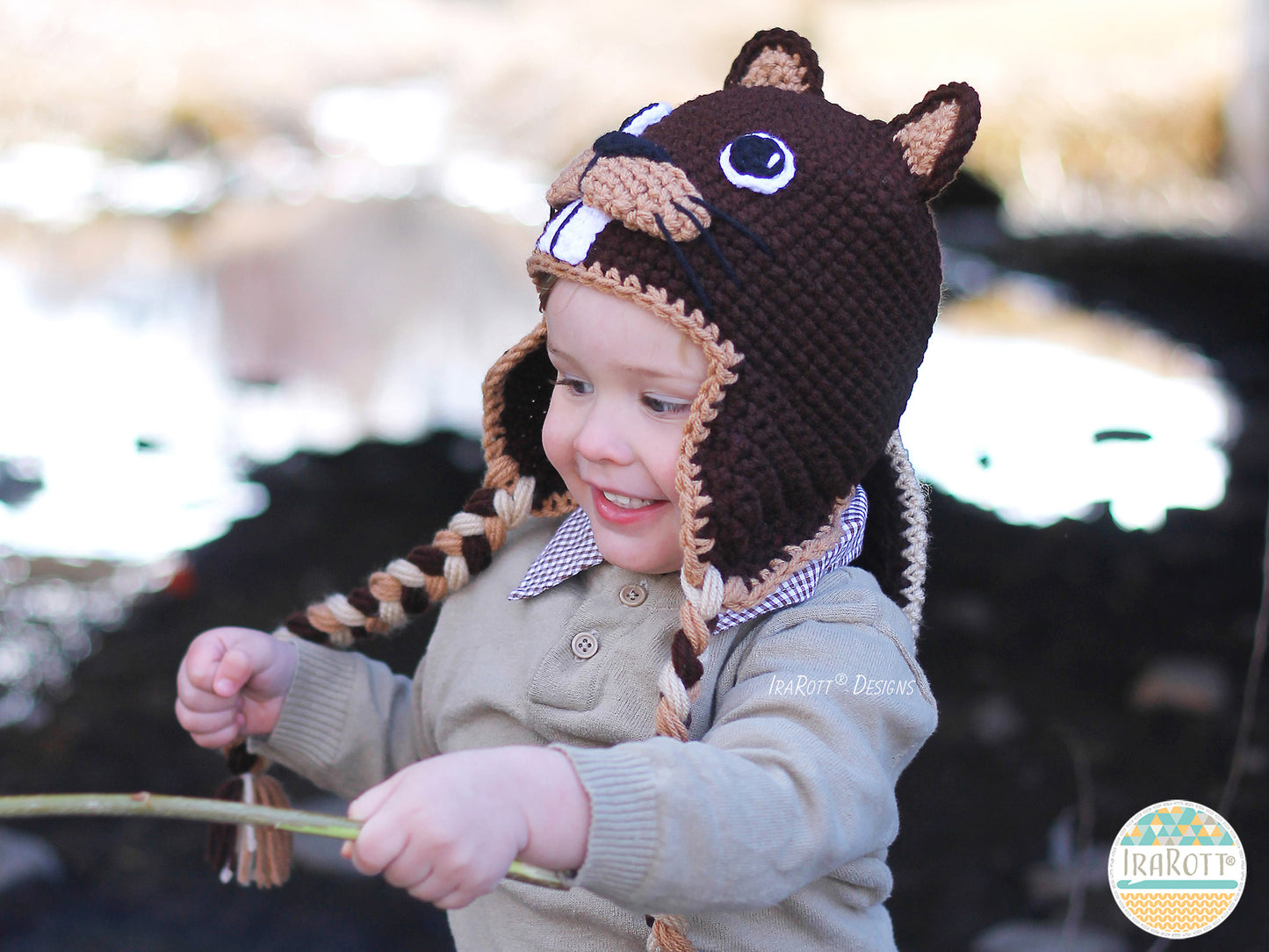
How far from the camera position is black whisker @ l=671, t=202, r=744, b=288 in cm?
112

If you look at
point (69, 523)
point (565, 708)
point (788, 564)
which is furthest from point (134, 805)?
point (69, 523)

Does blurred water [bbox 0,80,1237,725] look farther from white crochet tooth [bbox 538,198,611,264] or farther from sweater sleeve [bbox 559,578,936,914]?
white crochet tooth [bbox 538,198,611,264]

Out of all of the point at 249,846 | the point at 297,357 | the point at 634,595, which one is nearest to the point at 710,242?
the point at 634,595

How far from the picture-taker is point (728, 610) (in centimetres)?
118

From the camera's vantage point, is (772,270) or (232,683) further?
(232,683)

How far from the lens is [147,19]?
750 cm

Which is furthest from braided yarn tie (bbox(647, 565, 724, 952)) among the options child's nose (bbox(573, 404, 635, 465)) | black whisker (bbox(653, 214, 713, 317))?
black whisker (bbox(653, 214, 713, 317))

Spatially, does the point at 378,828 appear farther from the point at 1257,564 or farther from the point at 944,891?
the point at 1257,564

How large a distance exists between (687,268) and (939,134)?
291 millimetres

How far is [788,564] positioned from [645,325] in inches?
10.1

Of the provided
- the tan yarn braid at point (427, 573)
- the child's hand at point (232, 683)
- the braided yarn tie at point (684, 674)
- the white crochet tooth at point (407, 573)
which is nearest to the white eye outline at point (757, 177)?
the braided yarn tie at point (684, 674)
